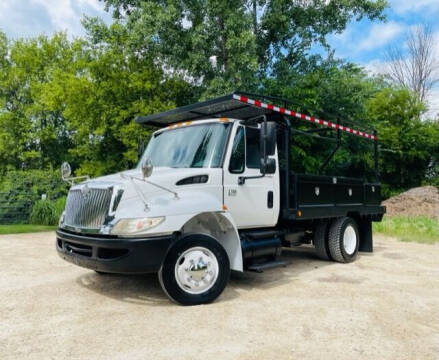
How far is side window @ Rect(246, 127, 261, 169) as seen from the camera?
18.7 feet

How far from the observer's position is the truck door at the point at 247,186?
5.45 m

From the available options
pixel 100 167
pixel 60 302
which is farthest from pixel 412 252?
pixel 100 167

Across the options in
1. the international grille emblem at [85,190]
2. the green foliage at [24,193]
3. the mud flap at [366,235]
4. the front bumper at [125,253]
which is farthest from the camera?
the green foliage at [24,193]

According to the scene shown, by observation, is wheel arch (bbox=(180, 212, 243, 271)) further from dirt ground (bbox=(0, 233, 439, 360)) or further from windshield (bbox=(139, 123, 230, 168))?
windshield (bbox=(139, 123, 230, 168))

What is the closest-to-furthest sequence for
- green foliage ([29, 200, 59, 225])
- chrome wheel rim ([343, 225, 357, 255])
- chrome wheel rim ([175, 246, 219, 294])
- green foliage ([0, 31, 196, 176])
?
1. chrome wheel rim ([175, 246, 219, 294])
2. chrome wheel rim ([343, 225, 357, 255])
3. green foliage ([29, 200, 59, 225])
4. green foliage ([0, 31, 196, 176])

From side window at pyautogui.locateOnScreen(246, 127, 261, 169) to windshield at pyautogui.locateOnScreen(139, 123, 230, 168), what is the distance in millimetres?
392

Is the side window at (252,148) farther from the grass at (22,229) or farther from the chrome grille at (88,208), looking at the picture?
the grass at (22,229)

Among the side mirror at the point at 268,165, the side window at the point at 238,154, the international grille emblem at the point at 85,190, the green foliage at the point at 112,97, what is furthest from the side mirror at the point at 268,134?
the green foliage at the point at 112,97

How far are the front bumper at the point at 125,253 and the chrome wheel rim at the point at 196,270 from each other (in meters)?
0.28

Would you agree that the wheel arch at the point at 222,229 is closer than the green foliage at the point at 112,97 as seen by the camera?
Yes

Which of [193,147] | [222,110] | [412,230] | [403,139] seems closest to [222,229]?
[193,147]

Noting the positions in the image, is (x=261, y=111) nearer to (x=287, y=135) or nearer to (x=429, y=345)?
(x=287, y=135)

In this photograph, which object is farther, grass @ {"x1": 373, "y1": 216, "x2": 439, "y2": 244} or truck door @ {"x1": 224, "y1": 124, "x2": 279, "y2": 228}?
grass @ {"x1": 373, "y1": 216, "x2": 439, "y2": 244}

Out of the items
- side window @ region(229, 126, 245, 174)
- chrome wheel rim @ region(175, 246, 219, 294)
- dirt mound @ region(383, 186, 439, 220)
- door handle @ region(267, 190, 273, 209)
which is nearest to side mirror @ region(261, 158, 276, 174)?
side window @ region(229, 126, 245, 174)
